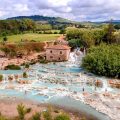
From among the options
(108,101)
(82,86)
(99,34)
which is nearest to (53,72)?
(82,86)

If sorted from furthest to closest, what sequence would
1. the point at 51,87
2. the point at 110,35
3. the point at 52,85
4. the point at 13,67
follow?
the point at 110,35
the point at 13,67
the point at 52,85
the point at 51,87

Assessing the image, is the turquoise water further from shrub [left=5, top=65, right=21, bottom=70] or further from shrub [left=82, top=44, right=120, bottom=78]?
shrub [left=82, top=44, right=120, bottom=78]

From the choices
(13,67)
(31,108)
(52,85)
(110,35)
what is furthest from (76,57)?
(31,108)

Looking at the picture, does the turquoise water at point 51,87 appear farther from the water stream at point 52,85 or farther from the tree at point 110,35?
the tree at point 110,35

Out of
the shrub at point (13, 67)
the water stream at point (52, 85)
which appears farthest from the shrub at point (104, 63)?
the shrub at point (13, 67)

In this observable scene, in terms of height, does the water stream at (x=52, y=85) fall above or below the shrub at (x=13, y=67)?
below

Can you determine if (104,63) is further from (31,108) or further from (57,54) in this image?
(31,108)

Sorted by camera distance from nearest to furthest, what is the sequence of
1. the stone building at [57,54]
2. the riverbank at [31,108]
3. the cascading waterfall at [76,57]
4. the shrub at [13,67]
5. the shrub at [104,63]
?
the riverbank at [31,108] < the shrub at [104,63] < the shrub at [13,67] < the cascading waterfall at [76,57] < the stone building at [57,54]

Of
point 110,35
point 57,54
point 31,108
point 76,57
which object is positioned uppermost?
point 110,35

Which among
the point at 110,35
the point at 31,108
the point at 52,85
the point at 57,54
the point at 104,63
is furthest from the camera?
the point at 110,35

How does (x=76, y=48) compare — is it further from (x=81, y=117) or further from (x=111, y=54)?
(x=81, y=117)

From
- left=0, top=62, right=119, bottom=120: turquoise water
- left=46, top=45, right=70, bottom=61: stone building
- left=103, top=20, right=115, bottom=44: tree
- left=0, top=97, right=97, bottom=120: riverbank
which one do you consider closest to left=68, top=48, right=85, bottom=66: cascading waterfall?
left=46, top=45, right=70, bottom=61: stone building
